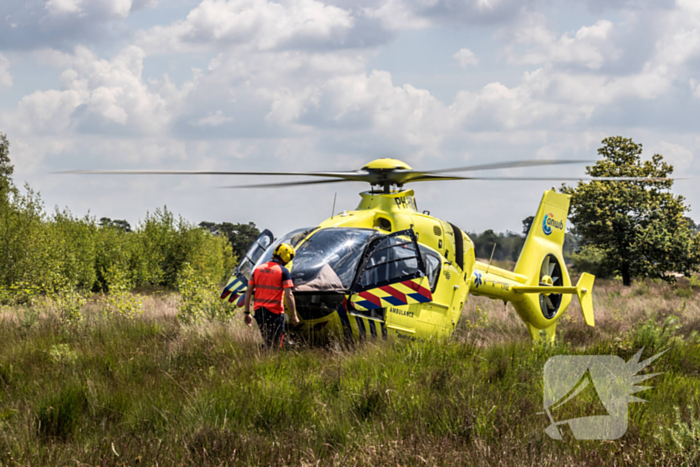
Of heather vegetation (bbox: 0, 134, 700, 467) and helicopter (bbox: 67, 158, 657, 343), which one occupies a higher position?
helicopter (bbox: 67, 158, 657, 343)

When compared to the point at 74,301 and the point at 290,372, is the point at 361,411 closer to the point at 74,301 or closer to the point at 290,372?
the point at 290,372

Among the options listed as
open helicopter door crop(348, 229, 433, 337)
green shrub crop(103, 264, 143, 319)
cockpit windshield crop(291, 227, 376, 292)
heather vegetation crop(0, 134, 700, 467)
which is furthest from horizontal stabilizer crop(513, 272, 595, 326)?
green shrub crop(103, 264, 143, 319)

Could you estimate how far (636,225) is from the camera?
2345 cm

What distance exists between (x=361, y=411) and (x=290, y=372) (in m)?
1.19

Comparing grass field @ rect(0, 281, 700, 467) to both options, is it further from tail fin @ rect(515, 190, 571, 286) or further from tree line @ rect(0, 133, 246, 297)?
tree line @ rect(0, 133, 246, 297)

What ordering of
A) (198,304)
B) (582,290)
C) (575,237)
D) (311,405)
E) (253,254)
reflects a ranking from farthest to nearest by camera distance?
(575,237)
(582,290)
(198,304)
(253,254)
(311,405)

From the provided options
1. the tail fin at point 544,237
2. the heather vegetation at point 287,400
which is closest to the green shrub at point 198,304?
the heather vegetation at point 287,400

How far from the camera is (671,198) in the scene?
24359 millimetres

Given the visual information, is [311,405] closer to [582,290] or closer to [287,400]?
[287,400]

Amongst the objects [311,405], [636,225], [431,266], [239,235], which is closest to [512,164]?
[431,266]

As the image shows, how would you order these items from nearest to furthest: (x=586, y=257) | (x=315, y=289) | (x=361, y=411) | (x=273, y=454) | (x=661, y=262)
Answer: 1. (x=273, y=454)
2. (x=361, y=411)
3. (x=315, y=289)
4. (x=661, y=262)
5. (x=586, y=257)

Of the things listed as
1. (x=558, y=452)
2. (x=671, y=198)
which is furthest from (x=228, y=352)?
(x=671, y=198)

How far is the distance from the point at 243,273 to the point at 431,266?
2.83m

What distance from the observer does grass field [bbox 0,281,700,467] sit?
3873 millimetres
